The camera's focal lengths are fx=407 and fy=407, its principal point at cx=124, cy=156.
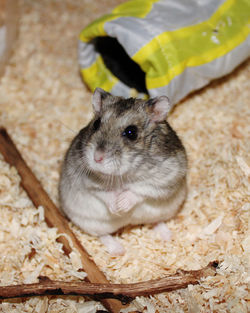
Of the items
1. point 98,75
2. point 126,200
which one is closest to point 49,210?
point 126,200

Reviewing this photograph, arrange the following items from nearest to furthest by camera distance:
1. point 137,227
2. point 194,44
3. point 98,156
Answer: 1. point 98,156
2. point 137,227
3. point 194,44

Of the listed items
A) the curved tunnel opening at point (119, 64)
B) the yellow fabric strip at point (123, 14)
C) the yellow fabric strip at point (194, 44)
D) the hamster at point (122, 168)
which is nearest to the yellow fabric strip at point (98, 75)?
the curved tunnel opening at point (119, 64)

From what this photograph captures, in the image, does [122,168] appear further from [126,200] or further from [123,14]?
[123,14]

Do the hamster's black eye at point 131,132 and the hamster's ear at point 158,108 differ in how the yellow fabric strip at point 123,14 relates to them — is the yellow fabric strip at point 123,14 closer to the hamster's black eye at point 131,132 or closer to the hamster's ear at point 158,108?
the hamster's ear at point 158,108

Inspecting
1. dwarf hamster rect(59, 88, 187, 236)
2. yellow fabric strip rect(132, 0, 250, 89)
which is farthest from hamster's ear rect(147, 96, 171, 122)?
yellow fabric strip rect(132, 0, 250, 89)

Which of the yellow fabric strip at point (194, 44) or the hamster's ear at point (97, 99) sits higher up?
the hamster's ear at point (97, 99)

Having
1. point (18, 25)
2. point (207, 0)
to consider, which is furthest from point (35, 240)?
point (18, 25)

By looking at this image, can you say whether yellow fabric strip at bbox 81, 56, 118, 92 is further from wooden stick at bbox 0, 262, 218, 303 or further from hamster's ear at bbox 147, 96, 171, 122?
wooden stick at bbox 0, 262, 218, 303

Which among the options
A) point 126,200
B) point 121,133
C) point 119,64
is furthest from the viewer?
point 119,64
